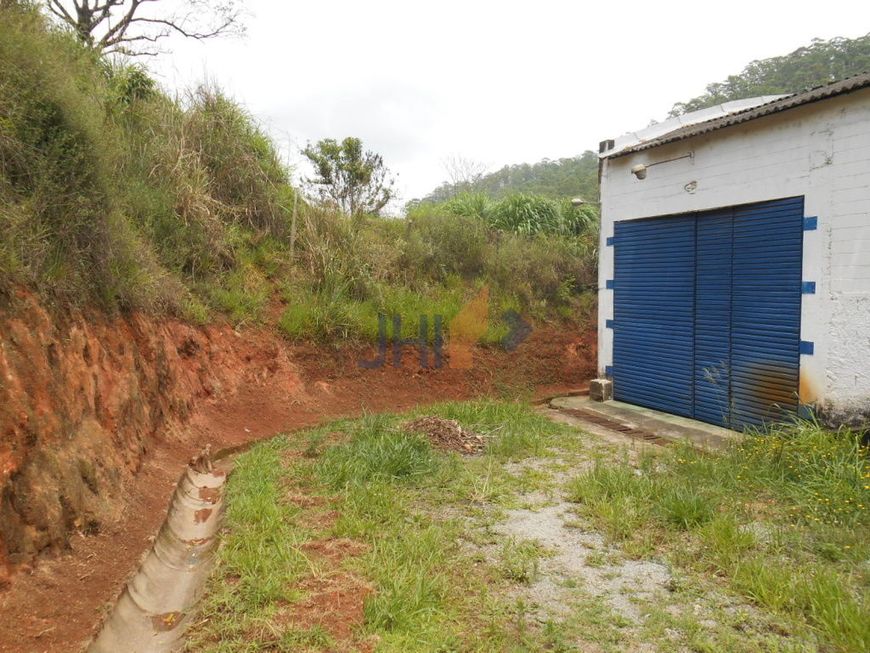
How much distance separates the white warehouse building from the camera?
18.7 ft

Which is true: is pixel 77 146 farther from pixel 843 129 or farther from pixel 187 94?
pixel 843 129

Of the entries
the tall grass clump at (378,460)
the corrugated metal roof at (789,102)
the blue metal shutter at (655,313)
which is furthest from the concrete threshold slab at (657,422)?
the corrugated metal roof at (789,102)

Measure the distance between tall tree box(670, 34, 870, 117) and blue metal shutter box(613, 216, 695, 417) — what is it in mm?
16549

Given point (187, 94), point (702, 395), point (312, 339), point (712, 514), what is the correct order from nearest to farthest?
1. point (712, 514)
2. point (702, 395)
3. point (312, 339)
4. point (187, 94)

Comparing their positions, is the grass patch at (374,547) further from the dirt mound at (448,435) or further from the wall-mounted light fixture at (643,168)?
the wall-mounted light fixture at (643,168)

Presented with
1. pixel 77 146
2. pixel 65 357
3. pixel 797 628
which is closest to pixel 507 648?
pixel 797 628

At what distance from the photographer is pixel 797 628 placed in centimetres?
270

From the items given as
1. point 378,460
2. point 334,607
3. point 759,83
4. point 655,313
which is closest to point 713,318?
point 655,313

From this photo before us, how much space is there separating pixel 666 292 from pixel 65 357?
7.24 metres

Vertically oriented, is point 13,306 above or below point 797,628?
above

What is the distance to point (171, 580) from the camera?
3.57 metres

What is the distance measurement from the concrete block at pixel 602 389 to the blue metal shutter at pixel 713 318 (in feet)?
5.02

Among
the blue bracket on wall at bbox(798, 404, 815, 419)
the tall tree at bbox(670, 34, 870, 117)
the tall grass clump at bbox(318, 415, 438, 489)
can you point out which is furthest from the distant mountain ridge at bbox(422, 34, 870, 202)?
the tall grass clump at bbox(318, 415, 438, 489)

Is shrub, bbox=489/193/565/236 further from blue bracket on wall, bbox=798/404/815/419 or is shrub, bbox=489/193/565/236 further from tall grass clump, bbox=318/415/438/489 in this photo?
tall grass clump, bbox=318/415/438/489
